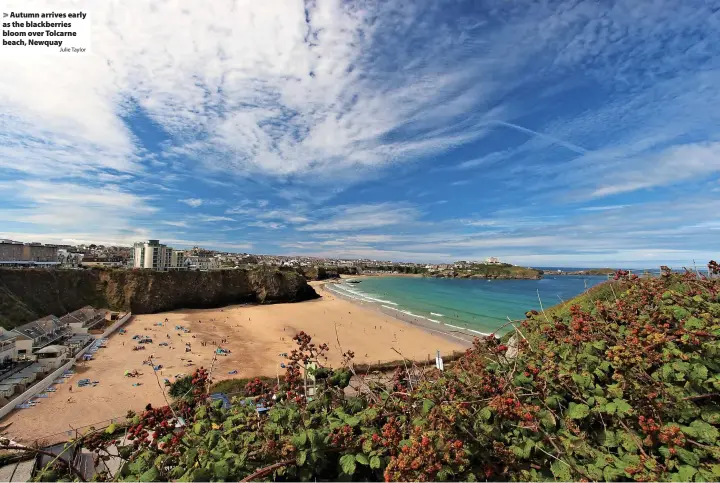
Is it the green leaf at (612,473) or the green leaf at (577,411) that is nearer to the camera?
the green leaf at (612,473)

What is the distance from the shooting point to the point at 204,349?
30.5 metres

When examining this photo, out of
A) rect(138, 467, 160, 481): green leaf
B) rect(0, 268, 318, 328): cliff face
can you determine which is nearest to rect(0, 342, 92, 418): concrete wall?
rect(0, 268, 318, 328): cliff face

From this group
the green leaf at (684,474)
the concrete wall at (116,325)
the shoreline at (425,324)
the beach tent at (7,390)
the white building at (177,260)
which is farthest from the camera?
the white building at (177,260)

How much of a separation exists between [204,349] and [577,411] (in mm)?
33396

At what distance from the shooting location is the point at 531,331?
3680mm

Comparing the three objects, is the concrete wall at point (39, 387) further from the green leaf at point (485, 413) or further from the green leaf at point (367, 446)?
the green leaf at point (485, 413)

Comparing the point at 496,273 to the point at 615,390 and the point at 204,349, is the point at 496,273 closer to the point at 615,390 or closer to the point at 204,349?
the point at 204,349

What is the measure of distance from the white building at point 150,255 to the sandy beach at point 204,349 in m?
27.4

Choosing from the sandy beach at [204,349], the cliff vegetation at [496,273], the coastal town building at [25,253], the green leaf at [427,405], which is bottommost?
the sandy beach at [204,349]

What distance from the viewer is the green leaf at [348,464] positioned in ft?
6.56

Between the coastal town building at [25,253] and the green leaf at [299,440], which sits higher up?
the coastal town building at [25,253]

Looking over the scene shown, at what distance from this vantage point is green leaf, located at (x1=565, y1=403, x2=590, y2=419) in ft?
7.80

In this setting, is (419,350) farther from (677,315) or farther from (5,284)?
(5,284)

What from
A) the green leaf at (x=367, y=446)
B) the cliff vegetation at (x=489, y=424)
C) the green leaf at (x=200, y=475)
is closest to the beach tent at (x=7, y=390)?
the cliff vegetation at (x=489, y=424)
